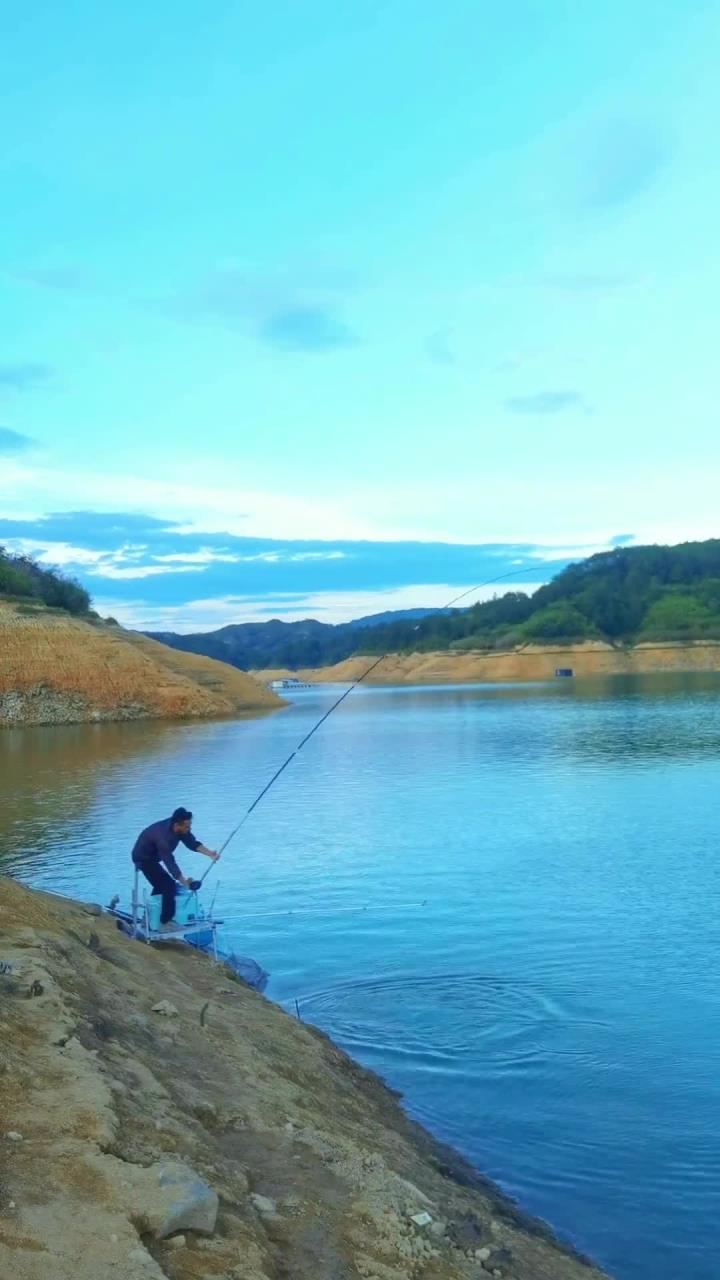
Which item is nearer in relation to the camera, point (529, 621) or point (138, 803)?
point (138, 803)

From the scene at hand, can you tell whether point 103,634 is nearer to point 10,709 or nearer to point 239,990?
point 10,709

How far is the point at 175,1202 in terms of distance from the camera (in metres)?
3.97

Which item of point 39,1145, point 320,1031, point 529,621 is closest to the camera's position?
point 39,1145

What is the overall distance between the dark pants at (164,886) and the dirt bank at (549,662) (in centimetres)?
10662

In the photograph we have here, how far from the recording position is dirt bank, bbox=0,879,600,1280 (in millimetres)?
3816

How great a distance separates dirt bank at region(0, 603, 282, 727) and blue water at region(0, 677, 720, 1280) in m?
34.1

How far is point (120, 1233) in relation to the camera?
147 inches

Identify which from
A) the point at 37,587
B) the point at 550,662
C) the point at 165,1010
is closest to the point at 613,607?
the point at 550,662

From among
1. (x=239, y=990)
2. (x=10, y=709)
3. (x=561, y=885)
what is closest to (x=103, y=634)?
(x=10, y=709)

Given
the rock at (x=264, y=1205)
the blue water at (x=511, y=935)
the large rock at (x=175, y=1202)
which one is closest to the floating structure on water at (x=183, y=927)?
the blue water at (x=511, y=935)

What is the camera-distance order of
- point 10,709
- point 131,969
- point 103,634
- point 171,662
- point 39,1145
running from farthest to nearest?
point 171,662 → point 103,634 → point 10,709 → point 131,969 → point 39,1145

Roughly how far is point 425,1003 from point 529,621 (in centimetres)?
11991

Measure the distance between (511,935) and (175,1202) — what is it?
8.63 m

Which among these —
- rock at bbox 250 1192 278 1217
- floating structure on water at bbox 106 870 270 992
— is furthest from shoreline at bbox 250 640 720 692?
rock at bbox 250 1192 278 1217
